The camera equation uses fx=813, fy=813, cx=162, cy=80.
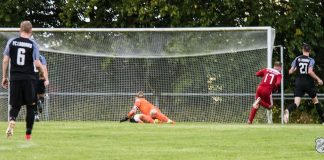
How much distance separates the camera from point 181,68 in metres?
23.8

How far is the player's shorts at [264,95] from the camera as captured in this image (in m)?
21.4

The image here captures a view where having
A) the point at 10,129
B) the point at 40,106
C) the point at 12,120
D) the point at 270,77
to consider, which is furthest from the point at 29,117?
the point at 270,77

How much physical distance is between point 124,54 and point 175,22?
4.17 metres

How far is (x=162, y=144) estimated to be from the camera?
1280 cm

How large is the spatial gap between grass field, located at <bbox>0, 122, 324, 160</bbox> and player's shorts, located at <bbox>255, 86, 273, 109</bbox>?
16.7 feet

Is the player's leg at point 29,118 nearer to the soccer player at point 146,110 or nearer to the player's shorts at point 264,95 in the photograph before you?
the soccer player at point 146,110

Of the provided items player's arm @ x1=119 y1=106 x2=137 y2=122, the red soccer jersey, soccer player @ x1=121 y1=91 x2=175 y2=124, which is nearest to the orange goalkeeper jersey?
soccer player @ x1=121 y1=91 x2=175 y2=124

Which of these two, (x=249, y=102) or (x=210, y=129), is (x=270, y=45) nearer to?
(x=249, y=102)

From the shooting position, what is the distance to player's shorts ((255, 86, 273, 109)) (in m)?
21.4

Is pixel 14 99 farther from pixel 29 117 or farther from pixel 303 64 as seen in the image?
pixel 303 64

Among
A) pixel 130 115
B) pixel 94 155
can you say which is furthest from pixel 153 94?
pixel 94 155

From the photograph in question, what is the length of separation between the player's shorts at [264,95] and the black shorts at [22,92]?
9.37 m

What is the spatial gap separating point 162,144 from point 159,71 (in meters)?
11.2

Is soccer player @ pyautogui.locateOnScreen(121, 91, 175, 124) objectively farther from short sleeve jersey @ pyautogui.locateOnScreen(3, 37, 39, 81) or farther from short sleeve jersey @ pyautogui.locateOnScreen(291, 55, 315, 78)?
short sleeve jersey @ pyautogui.locateOnScreen(3, 37, 39, 81)
